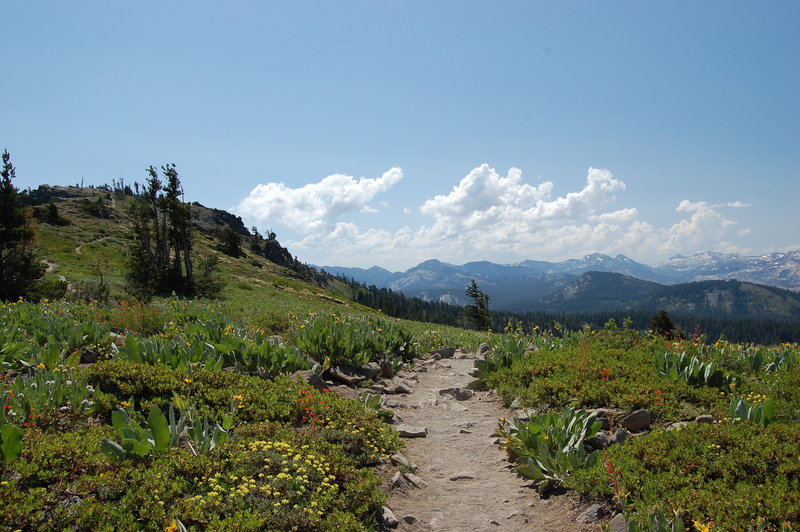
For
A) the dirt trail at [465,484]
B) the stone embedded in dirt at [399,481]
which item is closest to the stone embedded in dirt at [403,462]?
the dirt trail at [465,484]

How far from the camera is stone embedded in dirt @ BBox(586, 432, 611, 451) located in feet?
20.1

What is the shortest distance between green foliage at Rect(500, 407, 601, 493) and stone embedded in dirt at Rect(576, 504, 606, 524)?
60cm

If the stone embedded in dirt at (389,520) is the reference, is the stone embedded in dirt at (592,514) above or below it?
above

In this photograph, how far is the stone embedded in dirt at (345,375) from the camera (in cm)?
984

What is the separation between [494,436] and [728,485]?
3.59 meters

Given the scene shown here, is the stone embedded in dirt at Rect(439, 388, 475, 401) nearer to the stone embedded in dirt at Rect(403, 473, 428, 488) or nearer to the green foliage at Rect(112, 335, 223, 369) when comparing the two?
the stone embedded in dirt at Rect(403, 473, 428, 488)

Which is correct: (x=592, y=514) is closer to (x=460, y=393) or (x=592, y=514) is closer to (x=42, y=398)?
(x=460, y=393)

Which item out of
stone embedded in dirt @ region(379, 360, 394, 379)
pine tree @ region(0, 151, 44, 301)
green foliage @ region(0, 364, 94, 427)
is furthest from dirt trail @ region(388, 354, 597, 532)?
pine tree @ region(0, 151, 44, 301)

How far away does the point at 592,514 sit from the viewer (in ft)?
15.1

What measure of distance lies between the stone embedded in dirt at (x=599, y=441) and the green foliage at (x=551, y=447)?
0.16 metres

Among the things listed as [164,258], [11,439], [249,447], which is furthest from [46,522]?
[164,258]

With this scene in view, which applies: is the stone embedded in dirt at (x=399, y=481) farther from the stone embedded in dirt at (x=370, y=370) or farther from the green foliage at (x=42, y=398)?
the stone embedded in dirt at (x=370, y=370)

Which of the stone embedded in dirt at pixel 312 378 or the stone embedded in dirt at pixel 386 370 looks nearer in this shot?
the stone embedded in dirt at pixel 312 378

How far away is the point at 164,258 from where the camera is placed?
42125 mm
